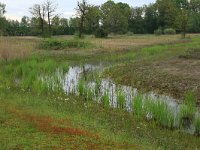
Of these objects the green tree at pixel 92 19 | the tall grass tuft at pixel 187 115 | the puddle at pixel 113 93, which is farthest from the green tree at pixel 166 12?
the tall grass tuft at pixel 187 115

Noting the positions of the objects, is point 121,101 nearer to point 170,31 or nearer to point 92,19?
point 92,19

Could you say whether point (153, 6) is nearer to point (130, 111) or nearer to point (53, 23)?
point (53, 23)

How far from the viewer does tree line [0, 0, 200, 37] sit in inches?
2982

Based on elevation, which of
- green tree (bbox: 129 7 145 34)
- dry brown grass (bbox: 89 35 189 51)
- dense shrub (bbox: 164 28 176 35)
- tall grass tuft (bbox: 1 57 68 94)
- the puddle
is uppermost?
green tree (bbox: 129 7 145 34)

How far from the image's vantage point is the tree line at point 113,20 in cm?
7574

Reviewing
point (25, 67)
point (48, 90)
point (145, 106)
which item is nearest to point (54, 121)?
point (145, 106)

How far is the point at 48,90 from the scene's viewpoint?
19797 mm

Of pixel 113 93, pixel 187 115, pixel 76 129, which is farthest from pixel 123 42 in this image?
pixel 76 129

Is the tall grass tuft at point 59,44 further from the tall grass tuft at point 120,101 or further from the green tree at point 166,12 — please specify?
the green tree at point 166,12

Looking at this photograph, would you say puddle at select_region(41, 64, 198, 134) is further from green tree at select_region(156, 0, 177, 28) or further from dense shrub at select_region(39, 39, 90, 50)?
green tree at select_region(156, 0, 177, 28)

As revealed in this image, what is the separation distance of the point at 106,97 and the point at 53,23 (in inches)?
2542

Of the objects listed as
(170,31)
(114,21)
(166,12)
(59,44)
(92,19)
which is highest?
(166,12)

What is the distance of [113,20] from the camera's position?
88.7 m

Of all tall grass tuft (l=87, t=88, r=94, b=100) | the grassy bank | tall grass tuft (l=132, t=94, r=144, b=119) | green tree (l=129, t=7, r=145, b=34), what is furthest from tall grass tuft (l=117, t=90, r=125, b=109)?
green tree (l=129, t=7, r=145, b=34)
